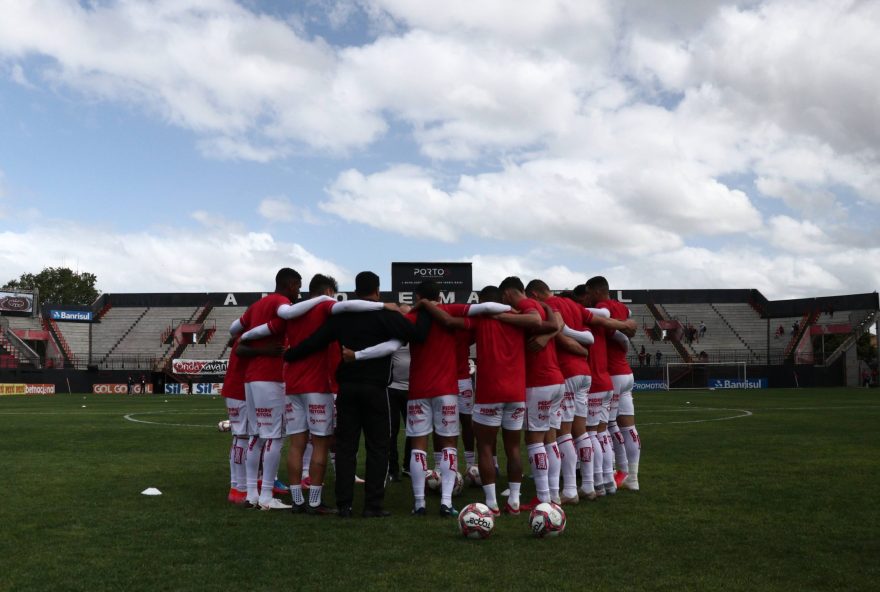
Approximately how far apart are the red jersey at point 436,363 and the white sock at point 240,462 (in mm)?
2396

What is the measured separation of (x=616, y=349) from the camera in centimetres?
989

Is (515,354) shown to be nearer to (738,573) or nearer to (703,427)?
(738,573)

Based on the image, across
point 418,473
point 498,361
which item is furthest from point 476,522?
point 498,361

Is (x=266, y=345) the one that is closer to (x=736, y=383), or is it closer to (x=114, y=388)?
(x=114, y=388)

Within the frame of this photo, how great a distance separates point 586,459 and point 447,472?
75.4 inches

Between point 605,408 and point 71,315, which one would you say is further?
point 71,315

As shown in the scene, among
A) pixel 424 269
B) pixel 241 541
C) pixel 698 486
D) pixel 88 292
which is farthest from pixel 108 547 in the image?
pixel 88 292

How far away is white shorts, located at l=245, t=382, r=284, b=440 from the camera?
27.7 ft

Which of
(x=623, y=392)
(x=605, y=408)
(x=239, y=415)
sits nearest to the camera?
(x=239, y=415)

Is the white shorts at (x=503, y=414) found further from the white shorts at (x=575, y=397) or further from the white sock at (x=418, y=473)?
the white shorts at (x=575, y=397)

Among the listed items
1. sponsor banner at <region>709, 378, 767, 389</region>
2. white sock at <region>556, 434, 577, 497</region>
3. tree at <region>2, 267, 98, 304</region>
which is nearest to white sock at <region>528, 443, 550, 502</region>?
white sock at <region>556, 434, 577, 497</region>

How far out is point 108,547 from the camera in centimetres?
652

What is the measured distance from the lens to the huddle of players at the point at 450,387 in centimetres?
795

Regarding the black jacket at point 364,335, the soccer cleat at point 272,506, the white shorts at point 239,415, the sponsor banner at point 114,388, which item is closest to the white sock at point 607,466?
the black jacket at point 364,335
